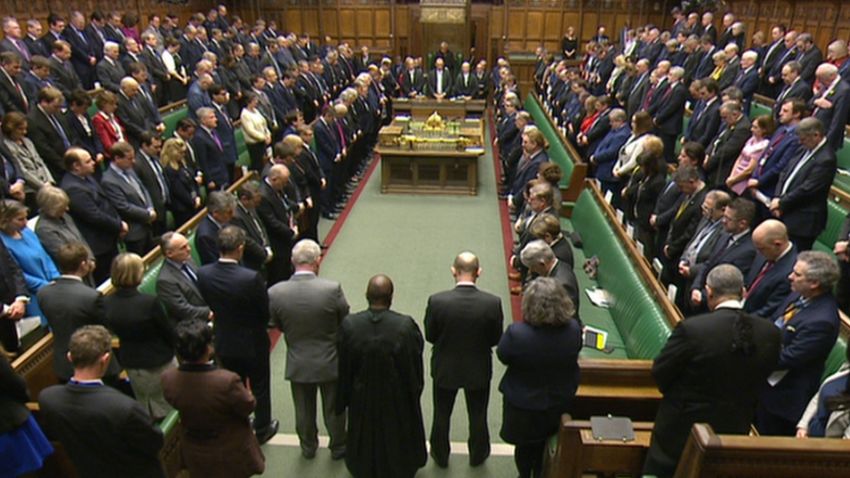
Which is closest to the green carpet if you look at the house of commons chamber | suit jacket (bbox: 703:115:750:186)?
the house of commons chamber

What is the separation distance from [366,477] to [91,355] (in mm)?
1462

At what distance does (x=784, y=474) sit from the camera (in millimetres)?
2098

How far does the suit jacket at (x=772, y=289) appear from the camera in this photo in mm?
3191

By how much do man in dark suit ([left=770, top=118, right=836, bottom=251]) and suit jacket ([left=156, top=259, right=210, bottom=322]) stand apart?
4195 mm

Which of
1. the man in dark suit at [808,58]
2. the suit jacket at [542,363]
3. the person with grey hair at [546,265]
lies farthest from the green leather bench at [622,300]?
the man in dark suit at [808,58]

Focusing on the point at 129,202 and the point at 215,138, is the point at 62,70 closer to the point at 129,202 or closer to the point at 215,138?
the point at 215,138

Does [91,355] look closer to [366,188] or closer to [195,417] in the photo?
[195,417]

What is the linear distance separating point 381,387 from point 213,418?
30.1 inches

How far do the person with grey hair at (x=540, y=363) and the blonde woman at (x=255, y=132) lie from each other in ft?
18.5

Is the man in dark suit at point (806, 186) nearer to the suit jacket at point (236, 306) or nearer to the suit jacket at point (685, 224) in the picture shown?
the suit jacket at point (685, 224)

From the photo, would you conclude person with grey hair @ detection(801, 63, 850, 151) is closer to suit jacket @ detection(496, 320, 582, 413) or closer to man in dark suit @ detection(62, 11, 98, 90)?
suit jacket @ detection(496, 320, 582, 413)

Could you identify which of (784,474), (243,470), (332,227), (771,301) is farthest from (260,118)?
(784,474)

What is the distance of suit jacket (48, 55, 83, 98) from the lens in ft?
22.6

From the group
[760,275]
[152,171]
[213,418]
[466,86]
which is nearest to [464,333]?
[213,418]
